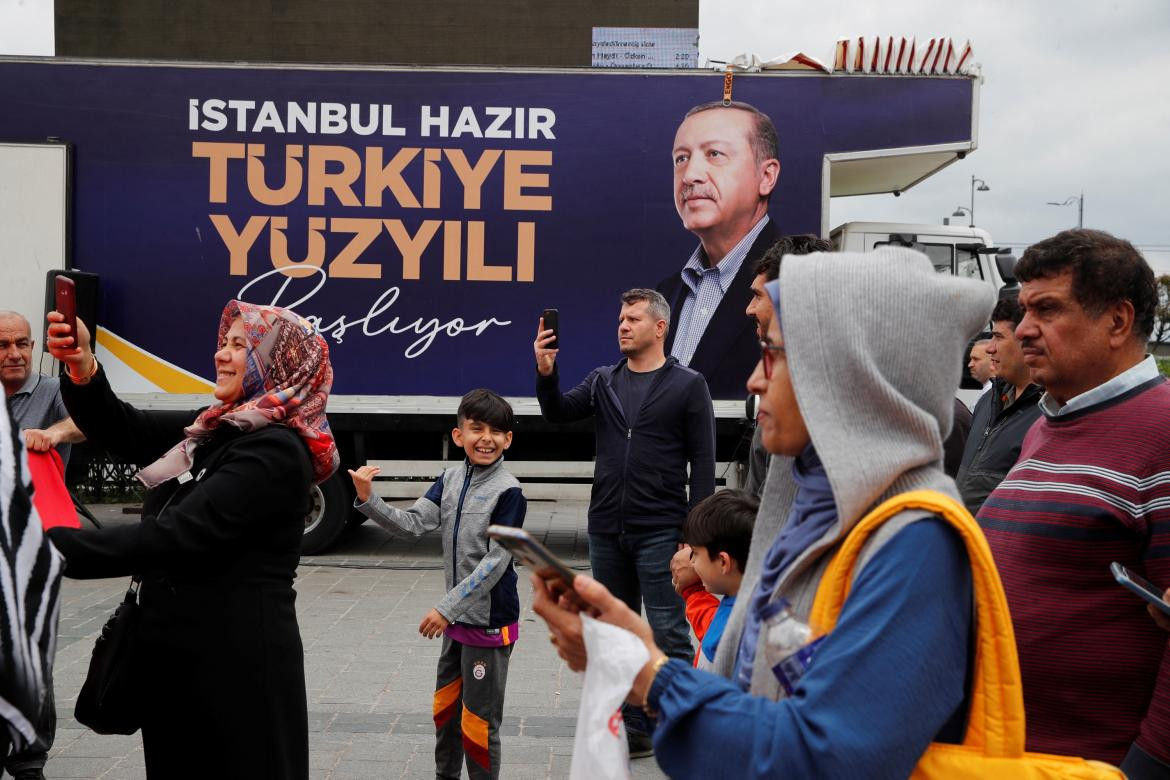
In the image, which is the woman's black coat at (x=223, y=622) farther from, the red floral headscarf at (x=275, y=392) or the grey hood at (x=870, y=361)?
the grey hood at (x=870, y=361)

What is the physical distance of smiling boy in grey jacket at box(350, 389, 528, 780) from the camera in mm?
3799

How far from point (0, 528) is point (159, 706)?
98 cm

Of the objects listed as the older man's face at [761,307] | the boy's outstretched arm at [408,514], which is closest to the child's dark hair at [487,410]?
the boy's outstretched arm at [408,514]

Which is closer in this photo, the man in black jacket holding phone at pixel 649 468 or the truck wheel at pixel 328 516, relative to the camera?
the man in black jacket holding phone at pixel 649 468

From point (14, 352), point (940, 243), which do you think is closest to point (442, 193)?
point (14, 352)

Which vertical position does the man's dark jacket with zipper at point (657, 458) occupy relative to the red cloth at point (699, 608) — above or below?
above

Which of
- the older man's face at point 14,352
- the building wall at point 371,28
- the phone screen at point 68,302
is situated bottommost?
the older man's face at point 14,352

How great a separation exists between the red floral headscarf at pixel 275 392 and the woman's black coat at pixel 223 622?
0.07m

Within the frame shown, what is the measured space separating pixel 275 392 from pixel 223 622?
0.61m

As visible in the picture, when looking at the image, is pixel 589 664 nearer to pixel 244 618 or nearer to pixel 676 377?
pixel 244 618

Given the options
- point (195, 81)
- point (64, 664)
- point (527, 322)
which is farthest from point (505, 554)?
point (195, 81)

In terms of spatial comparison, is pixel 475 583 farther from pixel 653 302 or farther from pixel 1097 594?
pixel 1097 594

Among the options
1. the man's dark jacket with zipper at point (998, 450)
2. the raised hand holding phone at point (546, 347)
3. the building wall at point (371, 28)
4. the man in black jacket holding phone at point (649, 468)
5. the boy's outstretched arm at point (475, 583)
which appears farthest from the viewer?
the building wall at point (371, 28)

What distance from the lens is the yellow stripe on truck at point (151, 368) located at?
27.7 feet
